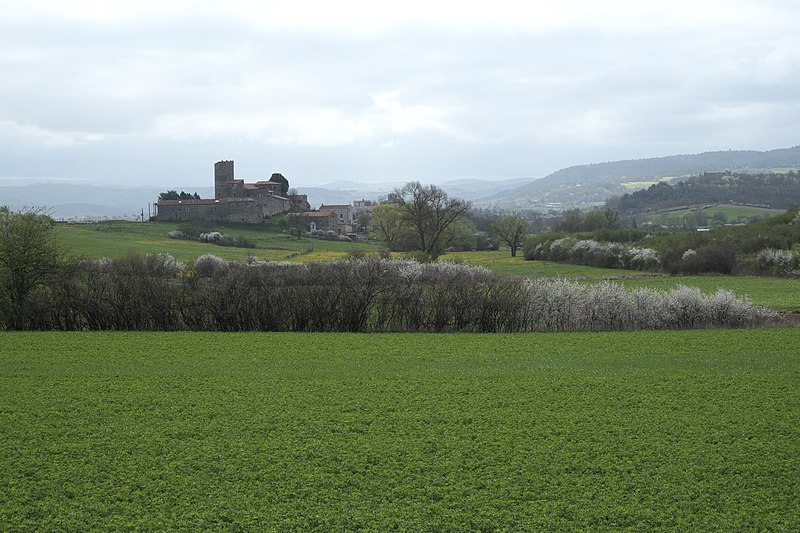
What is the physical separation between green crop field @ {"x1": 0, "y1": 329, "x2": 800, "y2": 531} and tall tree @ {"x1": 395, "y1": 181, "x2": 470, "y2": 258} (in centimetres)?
4080

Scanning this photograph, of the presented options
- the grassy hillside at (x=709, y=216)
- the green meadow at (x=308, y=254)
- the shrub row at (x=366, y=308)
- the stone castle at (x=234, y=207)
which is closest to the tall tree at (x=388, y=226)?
the green meadow at (x=308, y=254)

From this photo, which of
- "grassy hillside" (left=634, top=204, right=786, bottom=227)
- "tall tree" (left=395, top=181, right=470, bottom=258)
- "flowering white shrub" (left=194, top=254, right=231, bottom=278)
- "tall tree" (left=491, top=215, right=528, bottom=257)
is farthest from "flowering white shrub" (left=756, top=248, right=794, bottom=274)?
"grassy hillside" (left=634, top=204, right=786, bottom=227)

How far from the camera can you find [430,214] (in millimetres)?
59594

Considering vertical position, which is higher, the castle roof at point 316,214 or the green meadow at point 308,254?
the castle roof at point 316,214

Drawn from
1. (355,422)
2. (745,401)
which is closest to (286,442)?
(355,422)

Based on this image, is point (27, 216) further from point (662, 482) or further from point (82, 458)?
point (662, 482)

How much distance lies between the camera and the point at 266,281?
82.0 ft

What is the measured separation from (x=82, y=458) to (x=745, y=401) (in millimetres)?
12165

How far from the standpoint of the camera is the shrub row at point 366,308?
Result: 24.0 meters

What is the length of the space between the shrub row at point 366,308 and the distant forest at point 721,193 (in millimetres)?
123199

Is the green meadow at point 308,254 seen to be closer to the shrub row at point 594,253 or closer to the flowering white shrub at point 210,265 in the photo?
the shrub row at point 594,253

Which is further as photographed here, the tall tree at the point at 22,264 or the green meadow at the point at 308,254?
the green meadow at the point at 308,254

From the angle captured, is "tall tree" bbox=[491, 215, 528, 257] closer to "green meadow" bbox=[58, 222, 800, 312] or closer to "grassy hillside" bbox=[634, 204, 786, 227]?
"green meadow" bbox=[58, 222, 800, 312]

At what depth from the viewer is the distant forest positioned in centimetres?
14100
